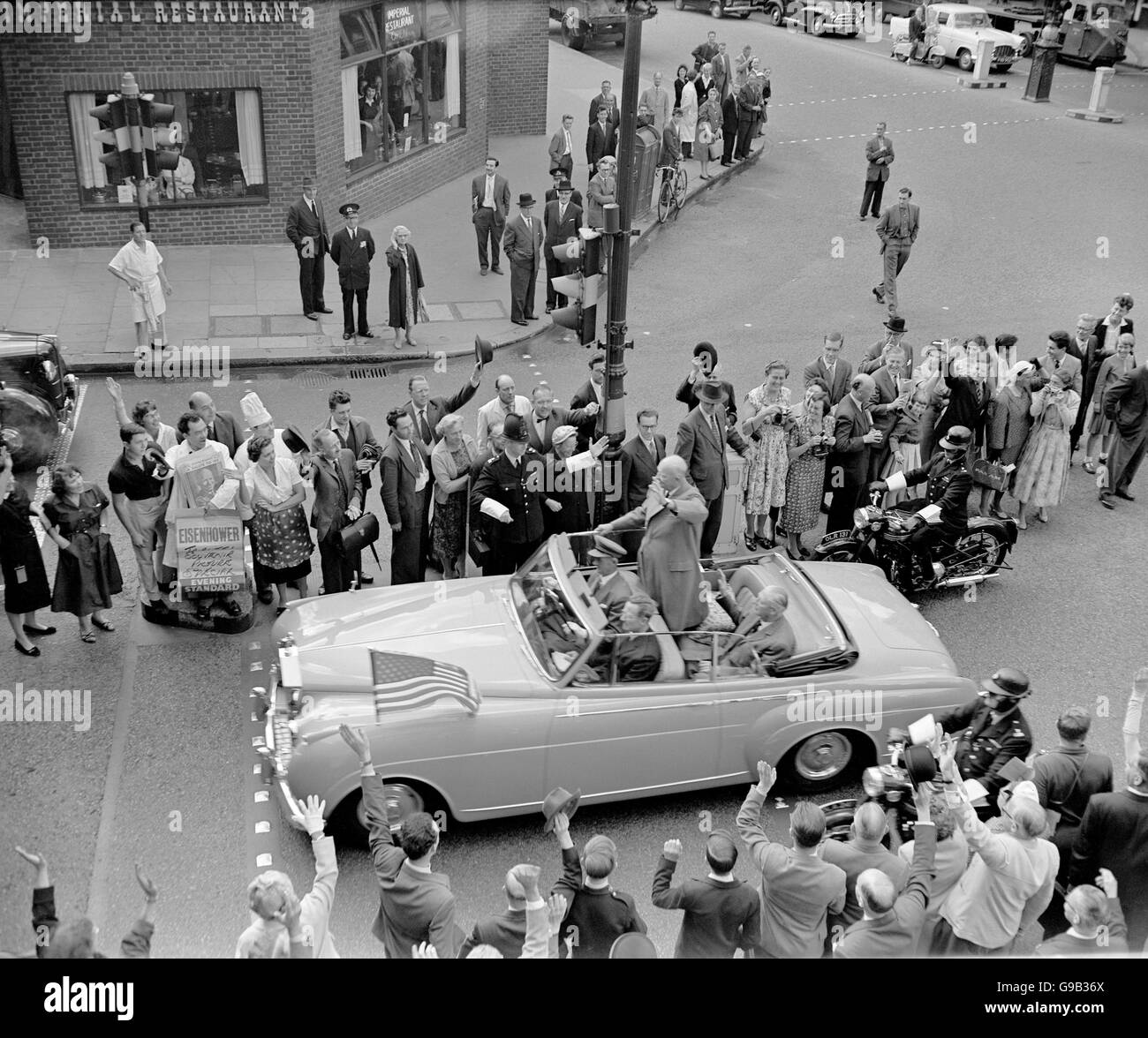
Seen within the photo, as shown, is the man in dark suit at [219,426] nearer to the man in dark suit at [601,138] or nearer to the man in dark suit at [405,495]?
the man in dark suit at [405,495]

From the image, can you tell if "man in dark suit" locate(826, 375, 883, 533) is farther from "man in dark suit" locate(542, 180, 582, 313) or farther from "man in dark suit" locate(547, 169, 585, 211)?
"man in dark suit" locate(547, 169, 585, 211)

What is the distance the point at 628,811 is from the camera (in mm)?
8195

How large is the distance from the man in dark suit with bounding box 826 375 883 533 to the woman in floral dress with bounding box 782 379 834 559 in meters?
0.12

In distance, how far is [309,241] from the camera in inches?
612

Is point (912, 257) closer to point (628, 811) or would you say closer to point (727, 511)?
point (727, 511)

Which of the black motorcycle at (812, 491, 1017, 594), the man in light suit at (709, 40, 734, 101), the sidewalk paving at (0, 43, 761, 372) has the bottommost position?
the sidewalk paving at (0, 43, 761, 372)

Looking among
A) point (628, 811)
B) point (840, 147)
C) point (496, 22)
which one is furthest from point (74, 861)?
point (840, 147)

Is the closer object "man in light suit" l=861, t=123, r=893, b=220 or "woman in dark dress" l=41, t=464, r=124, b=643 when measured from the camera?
"woman in dark dress" l=41, t=464, r=124, b=643

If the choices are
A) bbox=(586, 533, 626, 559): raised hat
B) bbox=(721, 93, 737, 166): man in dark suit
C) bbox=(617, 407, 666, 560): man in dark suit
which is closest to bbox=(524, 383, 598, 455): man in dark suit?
bbox=(617, 407, 666, 560): man in dark suit

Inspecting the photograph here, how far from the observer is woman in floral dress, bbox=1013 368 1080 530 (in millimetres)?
11523

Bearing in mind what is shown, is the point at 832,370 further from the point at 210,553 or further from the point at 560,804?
the point at 560,804

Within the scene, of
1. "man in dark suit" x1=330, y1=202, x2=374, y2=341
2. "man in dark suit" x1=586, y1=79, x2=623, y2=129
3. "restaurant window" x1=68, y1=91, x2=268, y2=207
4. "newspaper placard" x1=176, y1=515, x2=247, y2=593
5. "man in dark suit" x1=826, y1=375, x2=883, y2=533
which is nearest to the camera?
"newspaper placard" x1=176, y1=515, x2=247, y2=593

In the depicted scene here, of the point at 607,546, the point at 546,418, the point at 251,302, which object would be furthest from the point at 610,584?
the point at 251,302

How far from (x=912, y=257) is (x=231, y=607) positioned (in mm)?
13183
